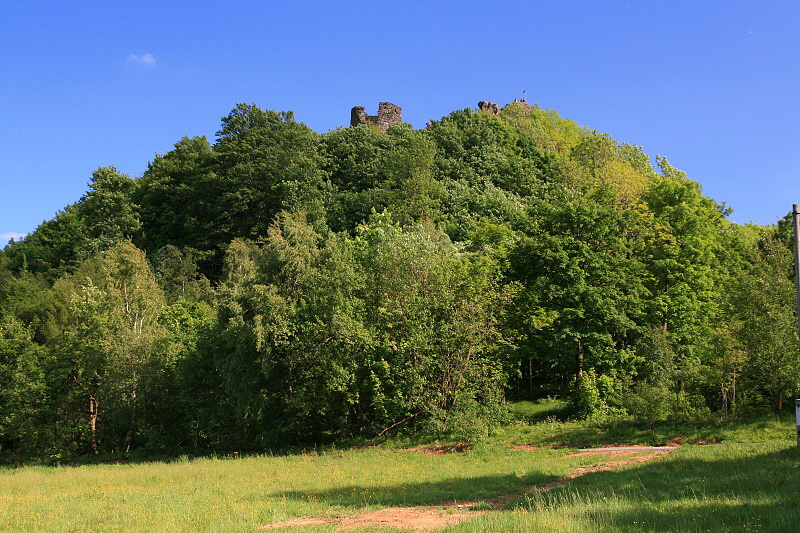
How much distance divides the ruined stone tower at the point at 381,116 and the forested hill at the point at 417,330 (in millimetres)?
54917

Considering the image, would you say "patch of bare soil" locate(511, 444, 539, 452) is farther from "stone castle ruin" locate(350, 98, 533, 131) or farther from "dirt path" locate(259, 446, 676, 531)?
"stone castle ruin" locate(350, 98, 533, 131)

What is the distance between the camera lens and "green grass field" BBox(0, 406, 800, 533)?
36.3ft

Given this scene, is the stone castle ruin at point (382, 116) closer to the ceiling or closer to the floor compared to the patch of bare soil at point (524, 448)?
closer to the ceiling

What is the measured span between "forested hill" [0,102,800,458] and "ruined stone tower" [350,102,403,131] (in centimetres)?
5492

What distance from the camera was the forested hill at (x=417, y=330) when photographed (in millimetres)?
28984

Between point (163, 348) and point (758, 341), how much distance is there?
102 ft

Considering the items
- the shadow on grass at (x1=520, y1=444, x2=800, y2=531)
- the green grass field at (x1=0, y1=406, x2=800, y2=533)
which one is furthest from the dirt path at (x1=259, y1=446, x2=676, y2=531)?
the shadow on grass at (x1=520, y1=444, x2=800, y2=531)

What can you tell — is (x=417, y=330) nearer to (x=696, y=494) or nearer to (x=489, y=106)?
(x=696, y=494)

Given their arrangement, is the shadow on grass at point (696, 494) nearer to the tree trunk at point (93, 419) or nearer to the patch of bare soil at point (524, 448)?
the patch of bare soil at point (524, 448)

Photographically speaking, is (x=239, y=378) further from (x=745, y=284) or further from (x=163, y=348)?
(x=745, y=284)

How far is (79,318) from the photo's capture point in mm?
38875

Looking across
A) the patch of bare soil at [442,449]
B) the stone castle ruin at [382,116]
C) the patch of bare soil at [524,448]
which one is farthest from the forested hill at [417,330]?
the stone castle ruin at [382,116]

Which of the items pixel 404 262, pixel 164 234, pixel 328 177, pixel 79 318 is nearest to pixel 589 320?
pixel 404 262

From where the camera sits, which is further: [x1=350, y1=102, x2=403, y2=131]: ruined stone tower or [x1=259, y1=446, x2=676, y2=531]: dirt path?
[x1=350, y1=102, x2=403, y2=131]: ruined stone tower
